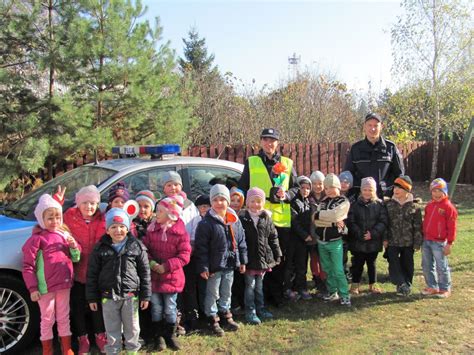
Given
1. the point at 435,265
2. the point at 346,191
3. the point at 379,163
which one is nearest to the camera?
the point at 435,265

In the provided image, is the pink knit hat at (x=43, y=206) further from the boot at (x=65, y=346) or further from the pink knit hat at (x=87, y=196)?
the boot at (x=65, y=346)

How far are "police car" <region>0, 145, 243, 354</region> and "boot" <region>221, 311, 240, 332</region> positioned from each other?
1372 mm

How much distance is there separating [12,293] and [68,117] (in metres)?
3.95

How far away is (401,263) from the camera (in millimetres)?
5328

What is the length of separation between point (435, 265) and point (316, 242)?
1.54 meters

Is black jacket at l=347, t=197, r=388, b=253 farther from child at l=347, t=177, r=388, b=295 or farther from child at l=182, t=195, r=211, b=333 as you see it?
child at l=182, t=195, r=211, b=333

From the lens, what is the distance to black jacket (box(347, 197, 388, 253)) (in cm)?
508

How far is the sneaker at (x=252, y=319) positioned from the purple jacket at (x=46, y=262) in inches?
74.3

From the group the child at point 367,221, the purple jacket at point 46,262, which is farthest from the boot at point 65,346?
the child at point 367,221

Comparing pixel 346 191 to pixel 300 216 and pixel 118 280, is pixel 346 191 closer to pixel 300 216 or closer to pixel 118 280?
pixel 300 216

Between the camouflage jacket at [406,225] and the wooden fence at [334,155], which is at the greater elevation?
the wooden fence at [334,155]

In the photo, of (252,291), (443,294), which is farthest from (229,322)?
(443,294)

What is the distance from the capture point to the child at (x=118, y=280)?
3.51 meters

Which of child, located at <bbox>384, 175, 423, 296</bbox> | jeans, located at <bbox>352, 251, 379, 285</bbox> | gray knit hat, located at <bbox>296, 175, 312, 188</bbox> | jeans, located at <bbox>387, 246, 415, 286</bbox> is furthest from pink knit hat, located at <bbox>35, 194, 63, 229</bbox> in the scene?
jeans, located at <bbox>387, 246, 415, 286</bbox>
